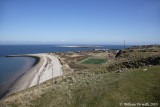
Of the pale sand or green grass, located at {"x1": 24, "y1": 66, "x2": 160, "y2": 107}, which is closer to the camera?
green grass, located at {"x1": 24, "y1": 66, "x2": 160, "y2": 107}

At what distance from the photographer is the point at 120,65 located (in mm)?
26219

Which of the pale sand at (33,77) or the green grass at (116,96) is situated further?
the pale sand at (33,77)

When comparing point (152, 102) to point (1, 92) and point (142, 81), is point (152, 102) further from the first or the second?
point (1, 92)

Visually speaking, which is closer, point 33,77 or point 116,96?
point 116,96

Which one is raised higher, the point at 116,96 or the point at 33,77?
the point at 116,96

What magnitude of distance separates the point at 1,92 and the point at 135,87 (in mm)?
32787

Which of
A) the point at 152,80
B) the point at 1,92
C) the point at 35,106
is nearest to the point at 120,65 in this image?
the point at 152,80

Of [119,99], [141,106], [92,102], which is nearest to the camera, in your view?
[141,106]

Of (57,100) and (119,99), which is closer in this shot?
(119,99)

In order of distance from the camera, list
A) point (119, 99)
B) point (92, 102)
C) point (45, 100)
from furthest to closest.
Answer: point (45, 100) → point (92, 102) → point (119, 99)

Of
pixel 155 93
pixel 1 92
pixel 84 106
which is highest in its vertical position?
pixel 155 93

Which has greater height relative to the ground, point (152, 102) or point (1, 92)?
point (152, 102)

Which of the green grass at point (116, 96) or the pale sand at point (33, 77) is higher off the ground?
the green grass at point (116, 96)

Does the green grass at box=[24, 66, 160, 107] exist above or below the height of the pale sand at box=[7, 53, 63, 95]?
above
